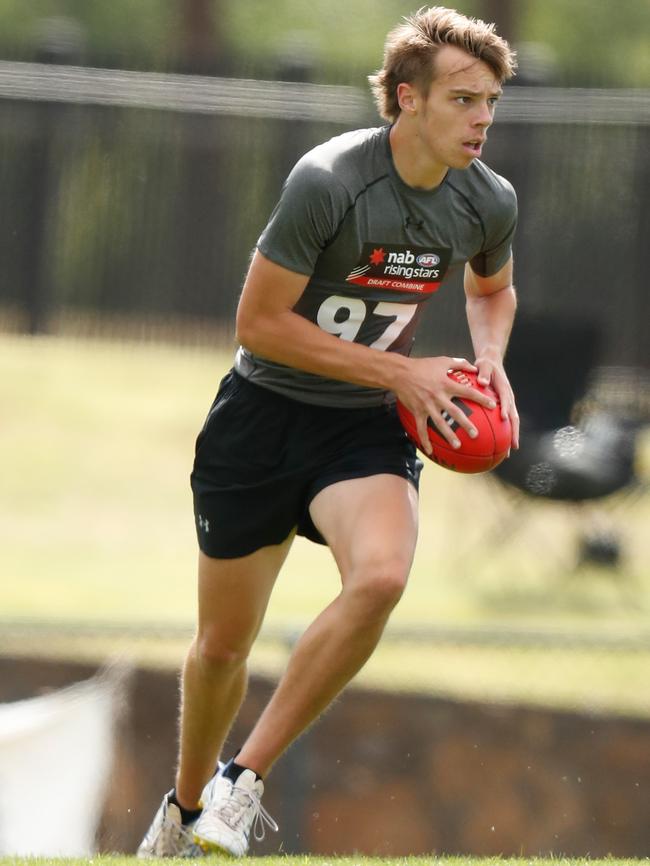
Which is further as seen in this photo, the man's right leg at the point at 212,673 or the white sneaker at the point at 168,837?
the white sneaker at the point at 168,837

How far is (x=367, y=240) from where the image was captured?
A: 4.16 meters

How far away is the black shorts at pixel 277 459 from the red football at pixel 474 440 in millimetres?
169

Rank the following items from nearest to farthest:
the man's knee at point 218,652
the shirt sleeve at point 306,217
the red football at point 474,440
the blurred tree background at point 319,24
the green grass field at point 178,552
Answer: the shirt sleeve at point 306,217 → the red football at point 474,440 → the man's knee at point 218,652 → the green grass field at point 178,552 → the blurred tree background at point 319,24

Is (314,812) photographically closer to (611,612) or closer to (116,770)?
(116,770)

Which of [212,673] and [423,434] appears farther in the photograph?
[212,673]

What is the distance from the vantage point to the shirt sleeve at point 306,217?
13.3 ft

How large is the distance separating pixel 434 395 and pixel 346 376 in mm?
241

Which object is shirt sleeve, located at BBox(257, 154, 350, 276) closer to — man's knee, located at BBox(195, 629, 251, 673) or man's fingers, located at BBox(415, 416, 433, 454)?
man's fingers, located at BBox(415, 416, 433, 454)

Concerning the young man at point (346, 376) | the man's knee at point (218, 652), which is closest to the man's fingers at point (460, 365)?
the young man at point (346, 376)

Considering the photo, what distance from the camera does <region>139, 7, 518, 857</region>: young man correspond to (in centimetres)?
408

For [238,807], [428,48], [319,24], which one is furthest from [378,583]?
[319,24]

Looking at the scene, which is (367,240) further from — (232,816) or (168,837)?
(168,837)

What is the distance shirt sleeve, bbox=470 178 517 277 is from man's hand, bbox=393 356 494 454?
0.47 metres

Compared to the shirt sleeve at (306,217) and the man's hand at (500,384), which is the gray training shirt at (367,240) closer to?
the shirt sleeve at (306,217)
